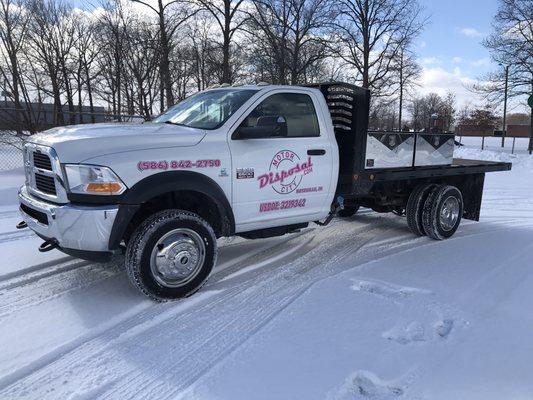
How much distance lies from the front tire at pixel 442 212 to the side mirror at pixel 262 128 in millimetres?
3073

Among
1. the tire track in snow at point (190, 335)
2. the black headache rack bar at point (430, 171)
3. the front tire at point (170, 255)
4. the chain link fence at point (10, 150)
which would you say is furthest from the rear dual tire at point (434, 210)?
the chain link fence at point (10, 150)

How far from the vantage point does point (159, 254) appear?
4.11m

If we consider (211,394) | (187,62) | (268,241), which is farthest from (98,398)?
(187,62)

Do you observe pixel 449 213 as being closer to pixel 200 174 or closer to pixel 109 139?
pixel 200 174

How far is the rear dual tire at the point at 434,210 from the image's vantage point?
260 inches

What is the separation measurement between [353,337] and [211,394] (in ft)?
4.01

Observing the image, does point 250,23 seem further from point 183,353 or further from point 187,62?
point 183,353

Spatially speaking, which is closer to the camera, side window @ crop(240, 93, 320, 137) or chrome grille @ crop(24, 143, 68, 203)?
chrome grille @ crop(24, 143, 68, 203)

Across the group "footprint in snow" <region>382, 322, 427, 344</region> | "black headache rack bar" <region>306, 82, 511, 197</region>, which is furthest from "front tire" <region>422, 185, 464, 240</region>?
"footprint in snow" <region>382, 322, 427, 344</region>

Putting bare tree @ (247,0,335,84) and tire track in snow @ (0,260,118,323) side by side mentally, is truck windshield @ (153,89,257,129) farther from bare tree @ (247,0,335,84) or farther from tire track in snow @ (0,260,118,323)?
bare tree @ (247,0,335,84)

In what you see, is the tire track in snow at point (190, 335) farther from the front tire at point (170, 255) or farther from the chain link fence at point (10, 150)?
the chain link fence at point (10, 150)

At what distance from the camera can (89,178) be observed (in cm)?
376

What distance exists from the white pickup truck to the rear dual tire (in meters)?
0.68

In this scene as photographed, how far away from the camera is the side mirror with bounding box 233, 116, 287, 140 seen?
173 inches
